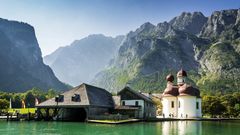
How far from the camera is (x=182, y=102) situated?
87.3 m

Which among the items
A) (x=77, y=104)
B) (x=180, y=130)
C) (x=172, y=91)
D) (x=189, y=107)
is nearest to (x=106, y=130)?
(x=180, y=130)

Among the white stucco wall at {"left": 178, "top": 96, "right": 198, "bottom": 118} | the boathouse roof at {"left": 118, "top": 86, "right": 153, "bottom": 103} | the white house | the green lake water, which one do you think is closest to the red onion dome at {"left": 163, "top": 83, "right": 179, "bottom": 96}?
the white stucco wall at {"left": 178, "top": 96, "right": 198, "bottom": 118}

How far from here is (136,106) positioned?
230 ft

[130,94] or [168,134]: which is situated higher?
[130,94]

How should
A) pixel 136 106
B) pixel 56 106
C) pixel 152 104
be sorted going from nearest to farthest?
pixel 56 106 → pixel 136 106 → pixel 152 104

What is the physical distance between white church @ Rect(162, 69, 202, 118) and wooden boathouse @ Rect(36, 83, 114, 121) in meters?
27.7

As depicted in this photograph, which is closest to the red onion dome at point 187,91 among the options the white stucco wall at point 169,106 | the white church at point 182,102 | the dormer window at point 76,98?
the white church at point 182,102

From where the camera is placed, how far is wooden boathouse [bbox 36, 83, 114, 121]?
56.4 m

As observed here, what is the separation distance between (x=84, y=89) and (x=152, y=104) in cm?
2375

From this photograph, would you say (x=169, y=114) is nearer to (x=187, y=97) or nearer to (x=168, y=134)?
(x=187, y=97)

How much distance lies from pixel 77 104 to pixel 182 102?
3780 cm

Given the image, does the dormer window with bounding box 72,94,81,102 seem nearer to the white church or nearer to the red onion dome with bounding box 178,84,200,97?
the white church

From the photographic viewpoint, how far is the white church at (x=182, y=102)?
86.6 meters

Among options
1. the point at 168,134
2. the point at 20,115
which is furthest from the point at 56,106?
the point at 168,134
